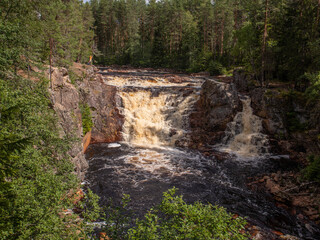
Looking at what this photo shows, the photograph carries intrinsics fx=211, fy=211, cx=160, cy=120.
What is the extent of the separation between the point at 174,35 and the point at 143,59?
11.1 meters

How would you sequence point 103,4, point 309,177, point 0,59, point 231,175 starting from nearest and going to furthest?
point 0,59, point 309,177, point 231,175, point 103,4

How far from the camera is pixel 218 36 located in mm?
52000

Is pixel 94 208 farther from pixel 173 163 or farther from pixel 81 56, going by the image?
pixel 81 56

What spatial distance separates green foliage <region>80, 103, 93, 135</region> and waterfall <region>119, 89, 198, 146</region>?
381 cm

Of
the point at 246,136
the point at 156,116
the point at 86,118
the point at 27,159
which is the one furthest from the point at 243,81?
the point at 27,159

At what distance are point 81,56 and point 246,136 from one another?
2556cm

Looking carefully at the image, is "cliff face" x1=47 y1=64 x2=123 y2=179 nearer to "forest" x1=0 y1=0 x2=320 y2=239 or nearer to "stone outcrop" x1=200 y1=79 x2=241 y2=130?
"forest" x1=0 y1=0 x2=320 y2=239

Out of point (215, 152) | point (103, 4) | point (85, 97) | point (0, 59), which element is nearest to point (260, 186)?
point (215, 152)

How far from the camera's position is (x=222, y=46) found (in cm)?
4766

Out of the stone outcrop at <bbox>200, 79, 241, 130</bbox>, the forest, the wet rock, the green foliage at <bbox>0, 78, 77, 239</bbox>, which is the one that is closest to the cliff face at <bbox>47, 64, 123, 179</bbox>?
the forest

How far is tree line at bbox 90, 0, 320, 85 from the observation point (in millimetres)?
21859

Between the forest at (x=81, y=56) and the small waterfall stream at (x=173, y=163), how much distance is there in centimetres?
348

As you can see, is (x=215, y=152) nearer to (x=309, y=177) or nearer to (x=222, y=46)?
(x=309, y=177)

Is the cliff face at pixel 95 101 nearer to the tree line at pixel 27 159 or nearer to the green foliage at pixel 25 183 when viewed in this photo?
the tree line at pixel 27 159
